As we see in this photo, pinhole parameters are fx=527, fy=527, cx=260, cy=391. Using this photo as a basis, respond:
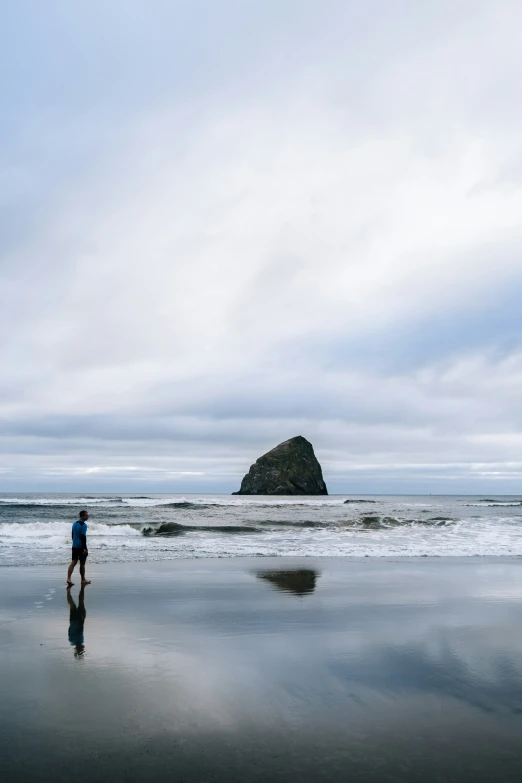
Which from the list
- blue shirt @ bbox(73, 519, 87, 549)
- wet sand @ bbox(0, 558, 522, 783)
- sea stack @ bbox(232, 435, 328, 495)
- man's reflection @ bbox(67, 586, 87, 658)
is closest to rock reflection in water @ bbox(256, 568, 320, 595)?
wet sand @ bbox(0, 558, 522, 783)

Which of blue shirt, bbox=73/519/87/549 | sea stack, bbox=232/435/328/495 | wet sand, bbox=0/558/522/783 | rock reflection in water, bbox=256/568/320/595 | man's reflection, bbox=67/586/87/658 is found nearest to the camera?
wet sand, bbox=0/558/522/783

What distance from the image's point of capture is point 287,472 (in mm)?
125875

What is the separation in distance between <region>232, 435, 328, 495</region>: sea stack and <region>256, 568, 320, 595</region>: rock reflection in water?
110628 millimetres

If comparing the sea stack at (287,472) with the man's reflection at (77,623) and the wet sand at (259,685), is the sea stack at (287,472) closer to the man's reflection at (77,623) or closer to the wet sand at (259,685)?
the wet sand at (259,685)

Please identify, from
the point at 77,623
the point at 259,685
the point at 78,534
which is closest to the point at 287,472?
the point at 78,534

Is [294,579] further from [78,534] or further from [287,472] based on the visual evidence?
[287,472]

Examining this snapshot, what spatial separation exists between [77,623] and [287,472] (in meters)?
118

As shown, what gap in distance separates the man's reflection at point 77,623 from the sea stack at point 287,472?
115 meters

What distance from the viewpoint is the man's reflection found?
7787 mm

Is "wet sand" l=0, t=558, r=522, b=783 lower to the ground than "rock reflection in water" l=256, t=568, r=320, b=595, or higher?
higher

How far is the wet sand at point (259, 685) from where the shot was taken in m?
4.54

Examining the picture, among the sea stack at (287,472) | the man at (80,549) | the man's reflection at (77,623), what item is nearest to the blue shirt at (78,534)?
the man at (80,549)

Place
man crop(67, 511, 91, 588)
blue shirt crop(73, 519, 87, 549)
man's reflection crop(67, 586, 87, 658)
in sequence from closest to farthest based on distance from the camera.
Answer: man's reflection crop(67, 586, 87, 658) < man crop(67, 511, 91, 588) < blue shirt crop(73, 519, 87, 549)

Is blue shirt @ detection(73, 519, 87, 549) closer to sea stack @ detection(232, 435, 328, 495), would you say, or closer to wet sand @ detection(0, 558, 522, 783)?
wet sand @ detection(0, 558, 522, 783)
